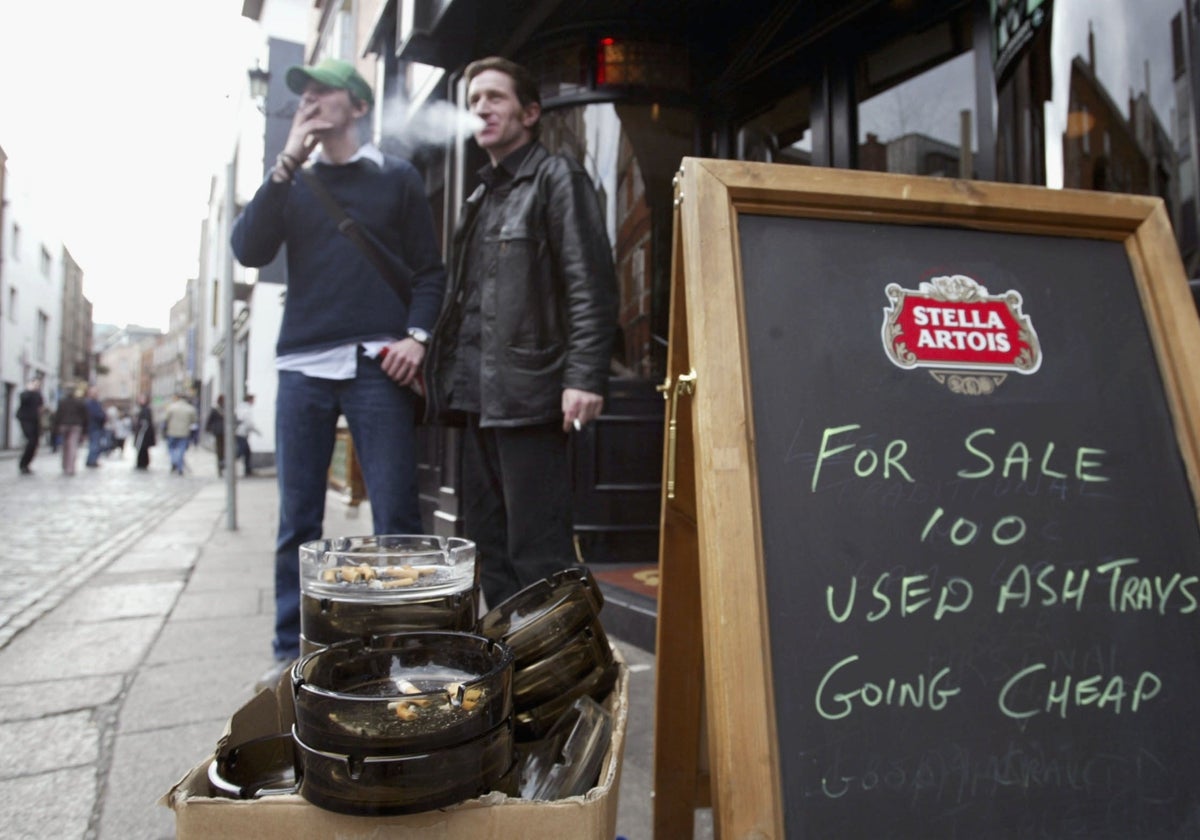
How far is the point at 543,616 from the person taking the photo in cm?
142

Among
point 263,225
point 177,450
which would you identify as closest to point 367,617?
point 263,225

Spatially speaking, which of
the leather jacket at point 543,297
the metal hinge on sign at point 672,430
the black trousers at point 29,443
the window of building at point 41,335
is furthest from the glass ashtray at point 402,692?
the window of building at point 41,335

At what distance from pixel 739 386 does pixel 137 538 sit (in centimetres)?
652

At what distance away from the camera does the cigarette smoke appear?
16.5 feet

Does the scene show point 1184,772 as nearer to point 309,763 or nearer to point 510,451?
point 309,763

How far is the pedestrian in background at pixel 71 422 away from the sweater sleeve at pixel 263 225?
→ 536 inches

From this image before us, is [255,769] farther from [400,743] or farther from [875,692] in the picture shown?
[875,692]

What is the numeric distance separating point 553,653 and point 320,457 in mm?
1328

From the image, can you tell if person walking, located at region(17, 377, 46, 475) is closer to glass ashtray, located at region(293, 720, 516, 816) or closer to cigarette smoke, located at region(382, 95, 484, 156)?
cigarette smoke, located at region(382, 95, 484, 156)

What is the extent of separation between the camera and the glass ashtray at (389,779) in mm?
944

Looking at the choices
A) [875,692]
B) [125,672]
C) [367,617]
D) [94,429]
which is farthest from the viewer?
[94,429]

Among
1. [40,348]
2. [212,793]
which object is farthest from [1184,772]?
[40,348]

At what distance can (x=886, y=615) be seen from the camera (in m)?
1.12

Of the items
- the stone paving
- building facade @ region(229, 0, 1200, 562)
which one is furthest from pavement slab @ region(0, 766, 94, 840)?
building facade @ region(229, 0, 1200, 562)
